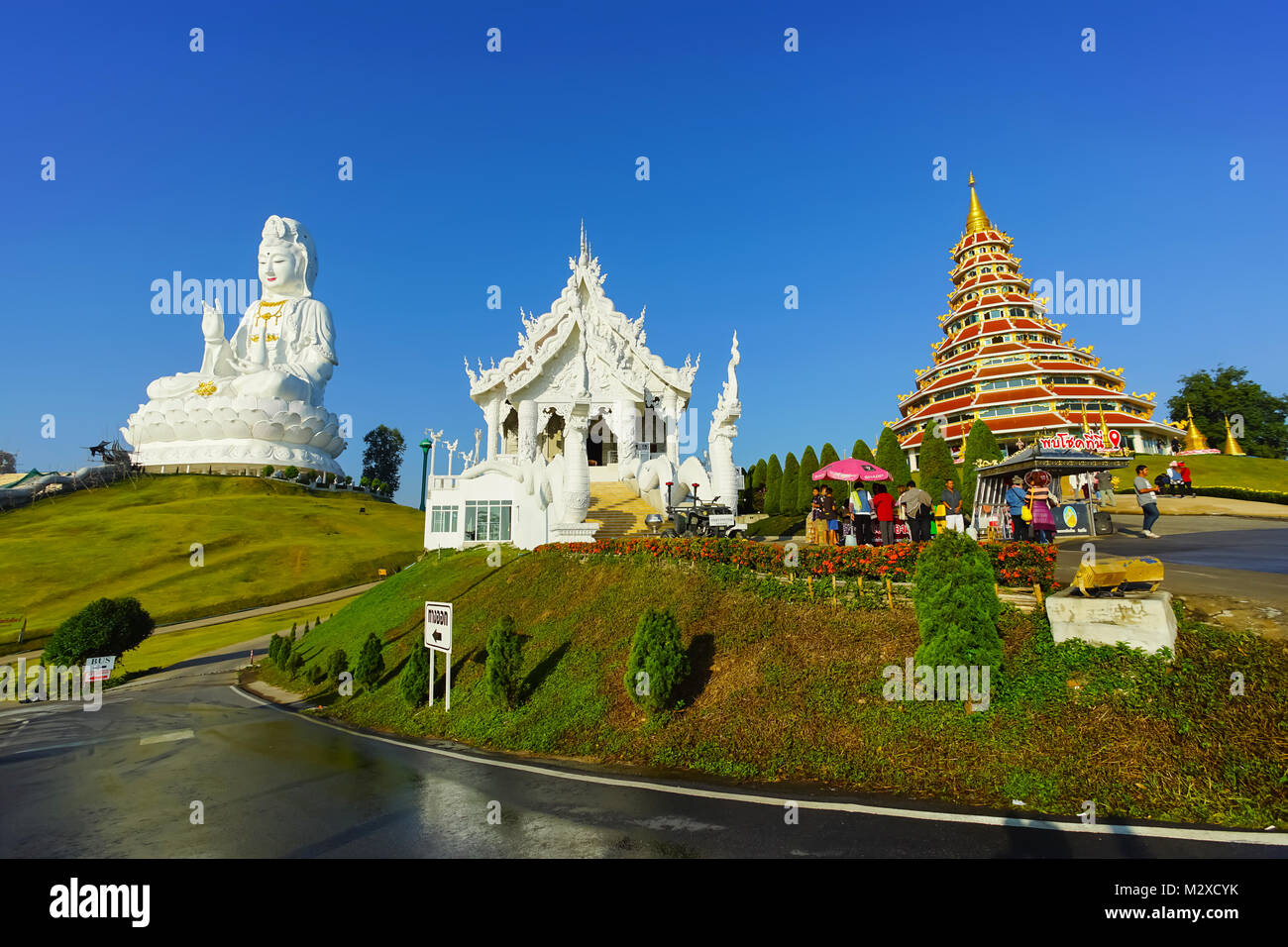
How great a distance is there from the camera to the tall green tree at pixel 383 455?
101 meters

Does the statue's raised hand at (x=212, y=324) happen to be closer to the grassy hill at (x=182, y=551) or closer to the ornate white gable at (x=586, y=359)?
the grassy hill at (x=182, y=551)

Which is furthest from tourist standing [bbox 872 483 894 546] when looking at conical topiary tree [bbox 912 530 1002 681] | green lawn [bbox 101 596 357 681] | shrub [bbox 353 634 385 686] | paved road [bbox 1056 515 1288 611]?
green lawn [bbox 101 596 357 681]

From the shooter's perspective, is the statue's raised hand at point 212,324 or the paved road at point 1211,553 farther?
the statue's raised hand at point 212,324

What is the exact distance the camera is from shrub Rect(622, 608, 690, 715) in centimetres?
1048

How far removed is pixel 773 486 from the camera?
4628 cm

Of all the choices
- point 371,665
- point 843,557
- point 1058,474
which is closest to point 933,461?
point 1058,474

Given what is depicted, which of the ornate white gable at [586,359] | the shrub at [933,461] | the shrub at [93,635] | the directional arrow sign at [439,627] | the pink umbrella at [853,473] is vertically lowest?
the shrub at [93,635]

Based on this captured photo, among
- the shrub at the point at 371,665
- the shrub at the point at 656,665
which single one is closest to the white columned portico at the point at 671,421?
the shrub at the point at 371,665

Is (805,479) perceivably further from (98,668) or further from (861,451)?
(98,668)

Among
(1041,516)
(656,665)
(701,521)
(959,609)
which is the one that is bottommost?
(656,665)

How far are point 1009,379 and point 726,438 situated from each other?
4025 cm

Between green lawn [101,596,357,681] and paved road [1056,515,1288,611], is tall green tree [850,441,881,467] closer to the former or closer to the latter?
paved road [1056,515,1288,611]

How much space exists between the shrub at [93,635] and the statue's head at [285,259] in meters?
57.8
